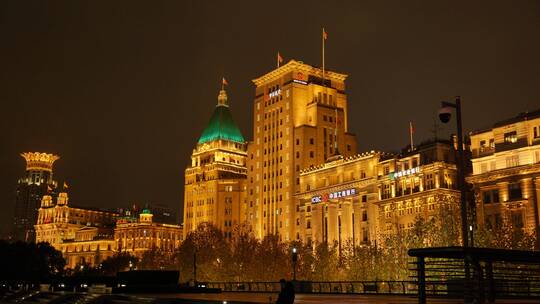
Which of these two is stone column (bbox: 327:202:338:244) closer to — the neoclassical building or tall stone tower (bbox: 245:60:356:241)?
the neoclassical building

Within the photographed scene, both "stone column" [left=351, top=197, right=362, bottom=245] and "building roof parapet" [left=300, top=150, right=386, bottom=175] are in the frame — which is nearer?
"stone column" [left=351, top=197, right=362, bottom=245]

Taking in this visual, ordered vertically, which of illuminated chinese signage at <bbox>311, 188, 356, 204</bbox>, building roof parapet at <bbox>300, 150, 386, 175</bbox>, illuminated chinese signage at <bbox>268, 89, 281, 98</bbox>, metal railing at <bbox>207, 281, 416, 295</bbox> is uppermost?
illuminated chinese signage at <bbox>268, 89, 281, 98</bbox>

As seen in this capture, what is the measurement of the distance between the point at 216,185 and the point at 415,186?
86.0 metres

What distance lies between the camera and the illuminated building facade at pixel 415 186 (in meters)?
98.9

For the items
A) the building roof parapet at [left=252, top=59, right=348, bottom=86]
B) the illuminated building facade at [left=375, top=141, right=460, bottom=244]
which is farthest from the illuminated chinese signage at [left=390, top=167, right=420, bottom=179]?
the building roof parapet at [left=252, top=59, right=348, bottom=86]

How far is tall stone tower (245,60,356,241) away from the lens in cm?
13975

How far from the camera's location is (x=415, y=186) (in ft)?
340

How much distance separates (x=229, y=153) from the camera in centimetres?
19475

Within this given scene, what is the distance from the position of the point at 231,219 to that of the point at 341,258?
87.9m

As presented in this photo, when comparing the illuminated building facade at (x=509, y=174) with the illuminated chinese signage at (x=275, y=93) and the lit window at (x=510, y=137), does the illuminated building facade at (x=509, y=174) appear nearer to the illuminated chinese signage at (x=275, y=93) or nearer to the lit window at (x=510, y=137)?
the lit window at (x=510, y=137)

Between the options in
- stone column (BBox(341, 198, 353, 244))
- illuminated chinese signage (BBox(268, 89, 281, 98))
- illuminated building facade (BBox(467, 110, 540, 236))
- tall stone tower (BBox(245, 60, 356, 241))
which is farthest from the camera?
illuminated chinese signage (BBox(268, 89, 281, 98))

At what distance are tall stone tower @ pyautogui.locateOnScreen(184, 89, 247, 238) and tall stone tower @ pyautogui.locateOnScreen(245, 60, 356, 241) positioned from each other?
21.9 meters

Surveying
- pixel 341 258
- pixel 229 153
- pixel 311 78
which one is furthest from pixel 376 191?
pixel 229 153

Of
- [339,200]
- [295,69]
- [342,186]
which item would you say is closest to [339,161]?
[342,186]
